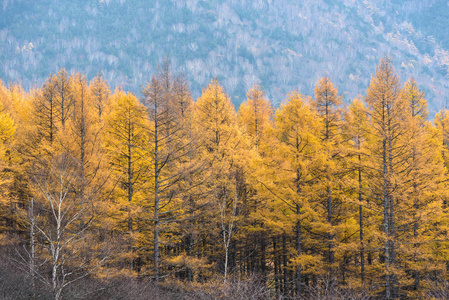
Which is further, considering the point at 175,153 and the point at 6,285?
the point at 175,153

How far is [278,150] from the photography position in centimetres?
1683

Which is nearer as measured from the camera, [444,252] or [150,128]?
[150,128]

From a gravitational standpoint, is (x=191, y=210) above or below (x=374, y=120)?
below

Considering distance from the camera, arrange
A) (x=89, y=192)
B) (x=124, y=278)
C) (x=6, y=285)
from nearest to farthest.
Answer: (x=6, y=285) → (x=89, y=192) → (x=124, y=278)

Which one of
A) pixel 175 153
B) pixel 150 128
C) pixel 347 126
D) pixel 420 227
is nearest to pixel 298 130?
pixel 347 126

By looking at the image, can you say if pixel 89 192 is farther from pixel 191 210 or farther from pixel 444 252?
pixel 444 252

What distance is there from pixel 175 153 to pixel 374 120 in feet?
34.6

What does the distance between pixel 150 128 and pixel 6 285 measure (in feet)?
30.0

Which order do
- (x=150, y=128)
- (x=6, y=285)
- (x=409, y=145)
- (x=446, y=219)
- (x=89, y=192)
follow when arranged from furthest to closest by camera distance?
1. (x=446, y=219)
2. (x=150, y=128)
3. (x=409, y=145)
4. (x=89, y=192)
5. (x=6, y=285)

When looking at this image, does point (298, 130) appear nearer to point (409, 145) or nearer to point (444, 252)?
point (409, 145)

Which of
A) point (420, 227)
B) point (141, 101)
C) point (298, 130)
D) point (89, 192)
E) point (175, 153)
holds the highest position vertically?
point (141, 101)

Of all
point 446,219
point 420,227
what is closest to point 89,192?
point 420,227

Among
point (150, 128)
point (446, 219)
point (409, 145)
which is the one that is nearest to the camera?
point (409, 145)

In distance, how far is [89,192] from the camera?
12.8 meters
